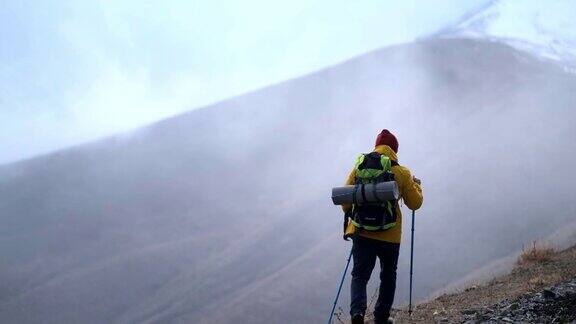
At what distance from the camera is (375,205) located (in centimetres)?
399

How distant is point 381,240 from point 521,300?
1.57 metres

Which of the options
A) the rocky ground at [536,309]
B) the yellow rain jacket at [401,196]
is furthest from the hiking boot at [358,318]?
the rocky ground at [536,309]

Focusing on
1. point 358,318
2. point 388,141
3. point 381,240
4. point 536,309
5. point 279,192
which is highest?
point 279,192

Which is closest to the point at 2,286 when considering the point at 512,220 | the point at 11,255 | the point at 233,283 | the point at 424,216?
the point at 11,255

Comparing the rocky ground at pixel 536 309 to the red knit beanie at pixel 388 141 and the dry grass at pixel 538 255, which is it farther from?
the dry grass at pixel 538 255

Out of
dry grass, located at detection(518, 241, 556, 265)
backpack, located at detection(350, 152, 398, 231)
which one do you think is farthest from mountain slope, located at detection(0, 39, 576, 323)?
backpack, located at detection(350, 152, 398, 231)

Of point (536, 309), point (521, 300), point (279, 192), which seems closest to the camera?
point (536, 309)

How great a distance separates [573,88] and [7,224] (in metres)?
24.7

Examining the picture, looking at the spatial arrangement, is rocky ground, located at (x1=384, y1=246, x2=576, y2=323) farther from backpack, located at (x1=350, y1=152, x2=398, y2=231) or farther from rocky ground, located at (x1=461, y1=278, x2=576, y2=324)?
backpack, located at (x1=350, y1=152, x2=398, y2=231)

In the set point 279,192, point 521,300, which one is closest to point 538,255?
point 521,300

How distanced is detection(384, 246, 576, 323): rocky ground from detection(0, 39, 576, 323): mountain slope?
4966mm

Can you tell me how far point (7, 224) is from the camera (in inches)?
793

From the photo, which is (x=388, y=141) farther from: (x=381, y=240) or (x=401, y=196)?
(x=381, y=240)

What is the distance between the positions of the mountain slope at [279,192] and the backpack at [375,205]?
7.60 m
